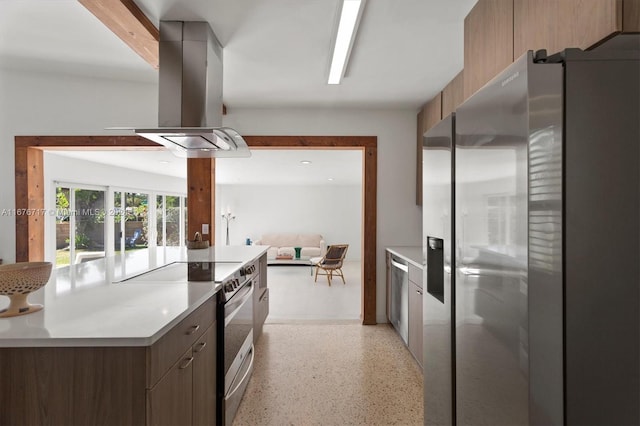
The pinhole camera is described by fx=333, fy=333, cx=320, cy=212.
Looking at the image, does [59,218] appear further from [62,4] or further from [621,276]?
[621,276]

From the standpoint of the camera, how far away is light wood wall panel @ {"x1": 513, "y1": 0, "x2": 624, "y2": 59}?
1.01 metres

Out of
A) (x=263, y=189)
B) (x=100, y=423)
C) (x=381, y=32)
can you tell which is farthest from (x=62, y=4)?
(x=263, y=189)

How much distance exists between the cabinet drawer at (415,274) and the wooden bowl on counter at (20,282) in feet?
7.51

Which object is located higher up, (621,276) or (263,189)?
(263,189)

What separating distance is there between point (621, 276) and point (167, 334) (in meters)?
1.45

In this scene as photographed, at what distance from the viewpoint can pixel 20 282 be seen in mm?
1208

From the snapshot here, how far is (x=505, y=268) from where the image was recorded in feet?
3.41

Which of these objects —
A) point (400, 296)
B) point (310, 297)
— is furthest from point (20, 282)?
point (310, 297)

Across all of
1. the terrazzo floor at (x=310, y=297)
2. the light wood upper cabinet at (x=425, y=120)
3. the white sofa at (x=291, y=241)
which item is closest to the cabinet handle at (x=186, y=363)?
the terrazzo floor at (x=310, y=297)

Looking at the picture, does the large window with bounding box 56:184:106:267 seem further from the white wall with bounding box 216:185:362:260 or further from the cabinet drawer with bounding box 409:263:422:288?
the cabinet drawer with bounding box 409:263:422:288

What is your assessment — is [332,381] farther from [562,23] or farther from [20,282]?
[562,23]

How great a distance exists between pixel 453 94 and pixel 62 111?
393cm

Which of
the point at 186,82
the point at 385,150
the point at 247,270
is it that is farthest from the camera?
the point at 385,150

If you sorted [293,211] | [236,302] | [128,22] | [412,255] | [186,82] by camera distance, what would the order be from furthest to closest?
1. [293,211]
2. [412,255]
3. [186,82]
4. [236,302]
5. [128,22]
